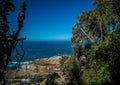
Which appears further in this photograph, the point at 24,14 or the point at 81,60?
the point at 81,60

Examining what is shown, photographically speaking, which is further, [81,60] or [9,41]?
[81,60]

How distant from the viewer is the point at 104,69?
25125mm

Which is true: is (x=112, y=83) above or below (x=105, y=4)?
below

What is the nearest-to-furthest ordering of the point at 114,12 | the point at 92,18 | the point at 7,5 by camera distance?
the point at 7,5, the point at 114,12, the point at 92,18

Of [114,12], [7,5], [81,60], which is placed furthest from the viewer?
[81,60]

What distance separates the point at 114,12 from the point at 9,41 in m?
17.8

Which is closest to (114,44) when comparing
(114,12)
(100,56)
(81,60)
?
(100,56)

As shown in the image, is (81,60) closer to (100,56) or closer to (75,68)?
(75,68)

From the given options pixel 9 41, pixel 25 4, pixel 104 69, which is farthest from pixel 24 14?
pixel 104 69

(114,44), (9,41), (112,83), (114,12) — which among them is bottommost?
(112,83)

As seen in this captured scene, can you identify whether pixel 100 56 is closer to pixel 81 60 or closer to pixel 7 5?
pixel 7 5

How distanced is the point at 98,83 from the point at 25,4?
13.6m

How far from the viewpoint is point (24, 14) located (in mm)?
15508

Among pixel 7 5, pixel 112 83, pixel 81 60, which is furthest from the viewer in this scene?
pixel 81 60
